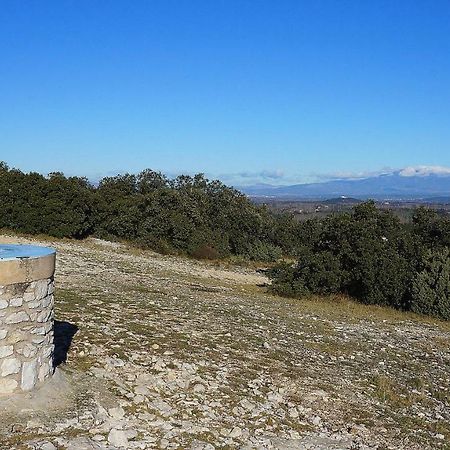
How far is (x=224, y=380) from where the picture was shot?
997 centimetres

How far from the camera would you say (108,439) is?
7055 millimetres

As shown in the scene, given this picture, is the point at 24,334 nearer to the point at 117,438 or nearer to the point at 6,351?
the point at 6,351

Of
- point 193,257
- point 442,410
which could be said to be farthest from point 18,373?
point 193,257

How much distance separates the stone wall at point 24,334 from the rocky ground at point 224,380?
29cm

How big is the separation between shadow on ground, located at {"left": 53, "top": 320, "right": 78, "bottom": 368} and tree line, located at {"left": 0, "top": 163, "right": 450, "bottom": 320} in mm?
13360

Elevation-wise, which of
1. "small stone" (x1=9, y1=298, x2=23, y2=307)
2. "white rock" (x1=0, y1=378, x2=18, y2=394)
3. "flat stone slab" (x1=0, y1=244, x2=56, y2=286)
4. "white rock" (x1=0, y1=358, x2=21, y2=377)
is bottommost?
"white rock" (x1=0, y1=378, x2=18, y2=394)

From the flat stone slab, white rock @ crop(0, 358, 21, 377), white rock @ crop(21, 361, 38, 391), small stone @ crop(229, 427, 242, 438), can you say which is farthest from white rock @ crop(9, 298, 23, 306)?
small stone @ crop(229, 427, 242, 438)

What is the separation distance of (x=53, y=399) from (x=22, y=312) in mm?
1407

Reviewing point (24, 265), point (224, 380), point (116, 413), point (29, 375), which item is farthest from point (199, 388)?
point (24, 265)

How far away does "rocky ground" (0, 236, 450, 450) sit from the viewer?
7582mm

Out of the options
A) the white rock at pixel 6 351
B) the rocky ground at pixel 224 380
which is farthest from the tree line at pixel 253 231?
the white rock at pixel 6 351

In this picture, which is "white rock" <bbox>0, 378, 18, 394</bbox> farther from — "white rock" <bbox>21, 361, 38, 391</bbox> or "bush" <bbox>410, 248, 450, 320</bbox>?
"bush" <bbox>410, 248, 450, 320</bbox>

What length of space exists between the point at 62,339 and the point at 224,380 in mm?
3481

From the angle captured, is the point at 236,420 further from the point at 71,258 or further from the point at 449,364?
the point at 71,258
